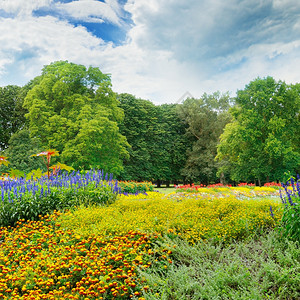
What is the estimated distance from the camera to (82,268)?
3.24 meters

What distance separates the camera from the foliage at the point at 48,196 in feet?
18.5

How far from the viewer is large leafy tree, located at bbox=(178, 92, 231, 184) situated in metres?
28.1

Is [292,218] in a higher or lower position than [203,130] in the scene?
lower

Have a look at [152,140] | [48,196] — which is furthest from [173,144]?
[48,196]

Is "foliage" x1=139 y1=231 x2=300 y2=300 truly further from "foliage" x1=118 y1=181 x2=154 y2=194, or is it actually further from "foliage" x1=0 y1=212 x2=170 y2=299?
"foliage" x1=118 y1=181 x2=154 y2=194

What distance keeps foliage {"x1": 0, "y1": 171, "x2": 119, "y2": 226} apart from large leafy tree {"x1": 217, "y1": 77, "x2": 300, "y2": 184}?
51.4 feet

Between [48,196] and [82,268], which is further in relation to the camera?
[48,196]

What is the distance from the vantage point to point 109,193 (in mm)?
6898

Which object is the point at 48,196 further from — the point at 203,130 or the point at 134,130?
the point at 203,130

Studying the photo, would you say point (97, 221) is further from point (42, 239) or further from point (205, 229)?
point (205, 229)

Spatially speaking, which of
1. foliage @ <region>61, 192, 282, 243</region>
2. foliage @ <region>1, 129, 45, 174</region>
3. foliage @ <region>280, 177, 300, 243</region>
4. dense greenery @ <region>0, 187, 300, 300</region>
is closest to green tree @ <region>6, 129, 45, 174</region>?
foliage @ <region>1, 129, 45, 174</region>

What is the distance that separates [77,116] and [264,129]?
46.8ft

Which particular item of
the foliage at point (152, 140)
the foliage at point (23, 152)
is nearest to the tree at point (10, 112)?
the foliage at point (23, 152)

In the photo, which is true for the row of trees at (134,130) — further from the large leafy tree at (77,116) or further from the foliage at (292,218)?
the foliage at (292,218)
